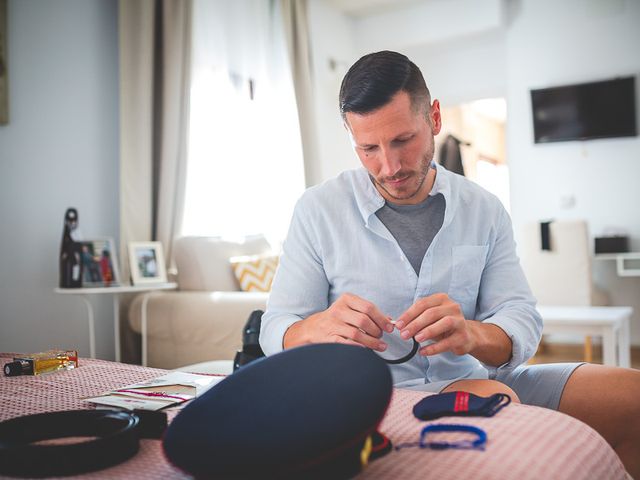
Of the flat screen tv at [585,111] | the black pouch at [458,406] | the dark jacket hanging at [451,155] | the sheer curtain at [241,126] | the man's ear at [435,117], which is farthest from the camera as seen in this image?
the dark jacket hanging at [451,155]

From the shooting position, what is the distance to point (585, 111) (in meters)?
5.17

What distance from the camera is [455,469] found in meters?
0.58

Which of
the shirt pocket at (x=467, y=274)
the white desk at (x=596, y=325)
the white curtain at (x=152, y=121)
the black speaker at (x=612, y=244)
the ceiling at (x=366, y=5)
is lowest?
the white desk at (x=596, y=325)

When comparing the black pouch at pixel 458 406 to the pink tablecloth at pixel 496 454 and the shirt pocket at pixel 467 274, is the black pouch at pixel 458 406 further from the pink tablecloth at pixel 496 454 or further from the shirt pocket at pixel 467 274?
the shirt pocket at pixel 467 274

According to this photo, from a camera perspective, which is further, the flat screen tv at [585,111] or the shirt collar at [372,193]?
the flat screen tv at [585,111]

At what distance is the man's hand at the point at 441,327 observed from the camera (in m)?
0.93

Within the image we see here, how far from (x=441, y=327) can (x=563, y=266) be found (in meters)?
3.61

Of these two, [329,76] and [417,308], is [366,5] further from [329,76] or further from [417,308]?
[417,308]

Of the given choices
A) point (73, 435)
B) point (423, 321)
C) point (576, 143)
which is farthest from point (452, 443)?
point (576, 143)

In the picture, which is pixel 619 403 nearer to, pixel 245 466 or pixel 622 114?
pixel 245 466

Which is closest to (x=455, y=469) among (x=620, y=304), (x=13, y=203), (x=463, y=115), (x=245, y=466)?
(x=245, y=466)

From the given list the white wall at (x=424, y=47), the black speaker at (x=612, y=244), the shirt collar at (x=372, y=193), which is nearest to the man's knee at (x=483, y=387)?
the shirt collar at (x=372, y=193)

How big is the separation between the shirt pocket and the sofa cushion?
2.20 m

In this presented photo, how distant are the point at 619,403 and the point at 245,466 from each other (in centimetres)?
75
